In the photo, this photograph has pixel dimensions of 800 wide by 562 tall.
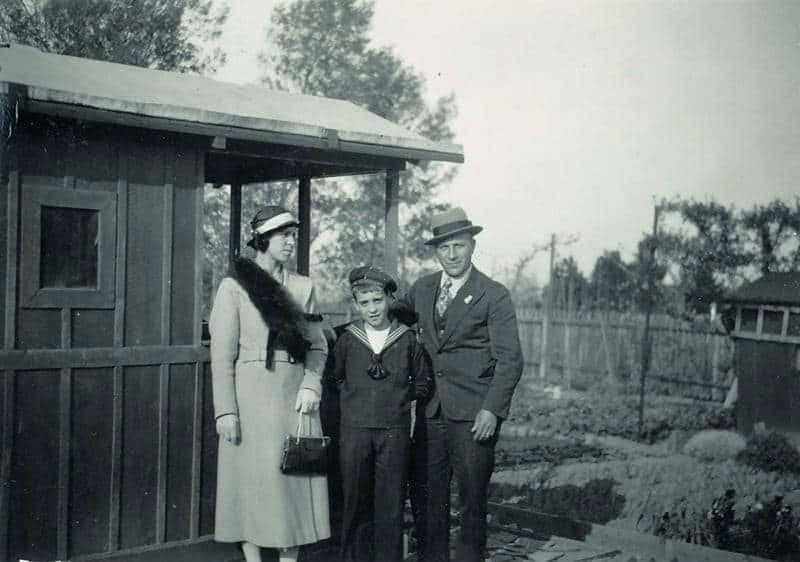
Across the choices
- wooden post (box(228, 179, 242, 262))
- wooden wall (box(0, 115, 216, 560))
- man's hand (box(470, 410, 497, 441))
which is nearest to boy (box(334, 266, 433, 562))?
man's hand (box(470, 410, 497, 441))

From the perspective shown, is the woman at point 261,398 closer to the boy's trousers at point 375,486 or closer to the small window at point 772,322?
the boy's trousers at point 375,486

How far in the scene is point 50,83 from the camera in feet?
15.8

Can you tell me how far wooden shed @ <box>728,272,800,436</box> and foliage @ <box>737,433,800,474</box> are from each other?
2.70ft

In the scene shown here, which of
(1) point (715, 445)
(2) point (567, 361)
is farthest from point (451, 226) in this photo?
(2) point (567, 361)

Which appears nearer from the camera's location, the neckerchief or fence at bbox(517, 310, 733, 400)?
the neckerchief

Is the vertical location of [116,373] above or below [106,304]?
below

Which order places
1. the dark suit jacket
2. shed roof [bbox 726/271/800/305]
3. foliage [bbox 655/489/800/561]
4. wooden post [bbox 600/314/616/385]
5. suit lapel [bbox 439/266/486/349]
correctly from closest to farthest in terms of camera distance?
the dark suit jacket, suit lapel [bbox 439/266/486/349], foliage [bbox 655/489/800/561], shed roof [bbox 726/271/800/305], wooden post [bbox 600/314/616/385]

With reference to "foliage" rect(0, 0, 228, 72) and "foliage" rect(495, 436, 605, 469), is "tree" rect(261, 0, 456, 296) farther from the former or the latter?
"foliage" rect(495, 436, 605, 469)

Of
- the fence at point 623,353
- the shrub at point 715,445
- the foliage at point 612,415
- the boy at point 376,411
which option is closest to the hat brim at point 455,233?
the boy at point 376,411

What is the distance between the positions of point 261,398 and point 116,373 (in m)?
0.94

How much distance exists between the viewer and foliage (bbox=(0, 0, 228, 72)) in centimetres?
1655

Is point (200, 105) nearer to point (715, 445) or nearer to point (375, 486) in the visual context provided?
point (375, 486)

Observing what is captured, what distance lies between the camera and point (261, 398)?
15.6ft

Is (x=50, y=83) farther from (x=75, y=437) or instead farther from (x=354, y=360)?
(x=354, y=360)
